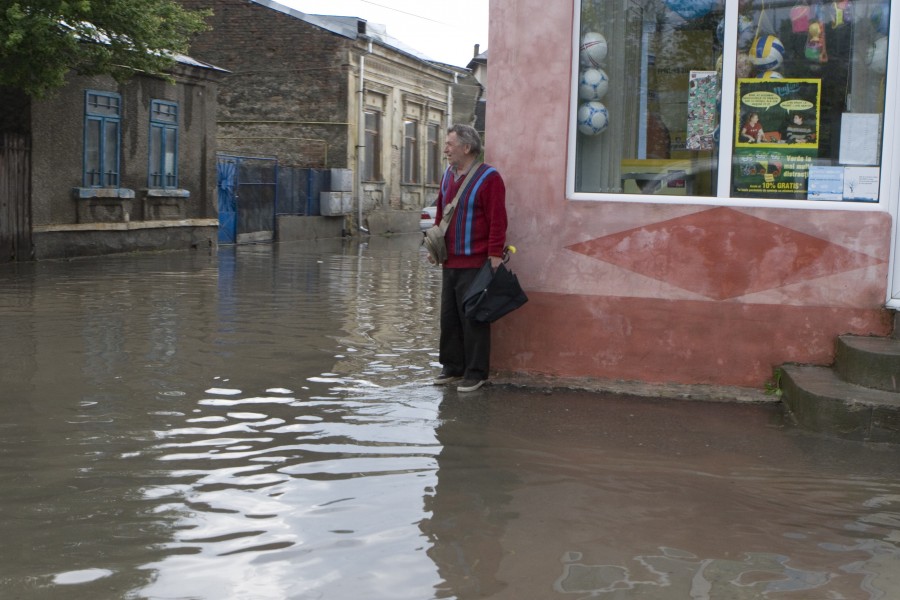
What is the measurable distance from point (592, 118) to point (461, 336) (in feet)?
5.85

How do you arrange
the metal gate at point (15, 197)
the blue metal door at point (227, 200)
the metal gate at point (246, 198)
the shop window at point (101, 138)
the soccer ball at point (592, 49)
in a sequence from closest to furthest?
1. the soccer ball at point (592, 49)
2. the metal gate at point (15, 197)
3. the shop window at point (101, 138)
4. the blue metal door at point (227, 200)
5. the metal gate at point (246, 198)

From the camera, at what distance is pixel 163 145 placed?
935 inches

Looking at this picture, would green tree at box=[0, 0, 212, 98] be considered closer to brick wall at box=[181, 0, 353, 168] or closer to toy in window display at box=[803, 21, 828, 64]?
toy in window display at box=[803, 21, 828, 64]

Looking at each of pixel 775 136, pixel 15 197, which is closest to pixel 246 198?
pixel 15 197

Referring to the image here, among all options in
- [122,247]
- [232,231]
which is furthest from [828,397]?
[232,231]

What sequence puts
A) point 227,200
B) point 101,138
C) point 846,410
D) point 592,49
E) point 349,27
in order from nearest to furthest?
point 846,410 → point 592,49 → point 101,138 → point 227,200 → point 349,27

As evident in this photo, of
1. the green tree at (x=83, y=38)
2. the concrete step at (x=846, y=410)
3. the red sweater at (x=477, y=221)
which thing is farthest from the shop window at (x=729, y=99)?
the green tree at (x=83, y=38)

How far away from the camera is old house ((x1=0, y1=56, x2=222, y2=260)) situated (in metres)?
19.3

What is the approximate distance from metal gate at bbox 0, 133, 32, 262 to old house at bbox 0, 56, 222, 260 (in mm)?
17

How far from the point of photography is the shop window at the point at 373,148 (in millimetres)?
36094

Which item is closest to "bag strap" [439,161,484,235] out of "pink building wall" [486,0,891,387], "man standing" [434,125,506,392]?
"man standing" [434,125,506,392]

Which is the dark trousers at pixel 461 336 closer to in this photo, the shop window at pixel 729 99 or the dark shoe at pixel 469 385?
the dark shoe at pixel 469 385

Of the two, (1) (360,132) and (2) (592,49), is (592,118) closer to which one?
(2) (592,49)

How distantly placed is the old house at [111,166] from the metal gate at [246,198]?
1.74 meters
